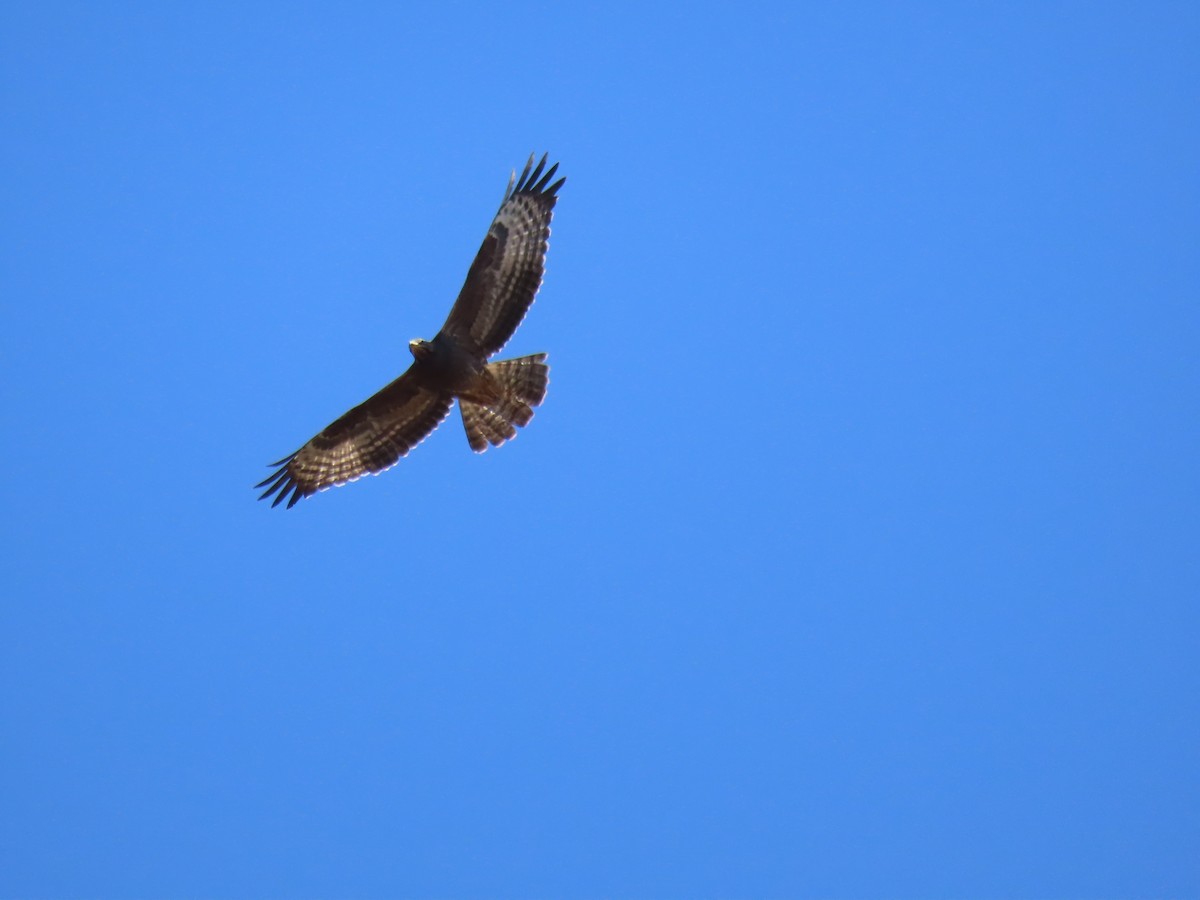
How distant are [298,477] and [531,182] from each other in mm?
3342

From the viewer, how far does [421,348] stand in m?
13.2

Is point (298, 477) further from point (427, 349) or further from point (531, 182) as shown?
point (531, 182)

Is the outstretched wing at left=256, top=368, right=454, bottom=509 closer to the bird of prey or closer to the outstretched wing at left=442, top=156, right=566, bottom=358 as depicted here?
the bird of prey

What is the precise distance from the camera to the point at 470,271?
42.7 feet

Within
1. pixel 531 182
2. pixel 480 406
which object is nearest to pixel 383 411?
pixel 480 406

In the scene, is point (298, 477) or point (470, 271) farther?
point (298, 477)

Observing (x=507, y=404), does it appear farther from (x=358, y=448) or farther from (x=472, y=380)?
(x=358, y=448)

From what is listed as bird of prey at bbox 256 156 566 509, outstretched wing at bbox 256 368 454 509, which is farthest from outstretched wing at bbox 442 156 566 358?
outstretched wing at bbox 256 368 454 509

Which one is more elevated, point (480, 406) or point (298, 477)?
point (480, 406)

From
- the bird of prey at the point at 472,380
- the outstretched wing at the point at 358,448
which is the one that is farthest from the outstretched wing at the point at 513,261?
the outstretched wing at the point at 358,448

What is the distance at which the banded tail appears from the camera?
Result: 13406mm

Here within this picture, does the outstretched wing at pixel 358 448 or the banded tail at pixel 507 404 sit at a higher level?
the banded tail at pixel 507 404

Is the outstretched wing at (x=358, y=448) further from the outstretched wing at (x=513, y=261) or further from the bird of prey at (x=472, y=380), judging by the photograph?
the outstretched wing at (x=513, y=261)

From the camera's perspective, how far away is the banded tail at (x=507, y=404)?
13406 mm
